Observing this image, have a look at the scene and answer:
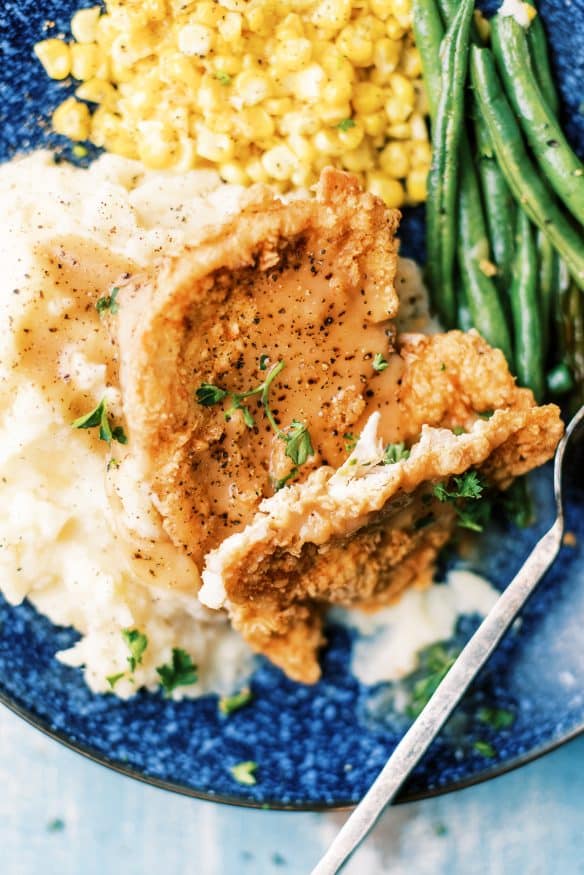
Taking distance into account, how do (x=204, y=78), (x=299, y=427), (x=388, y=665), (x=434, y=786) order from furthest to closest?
(x=388, y=665) < (x=434, y=786) < (x=204, y=78) < (x=299, y=427)

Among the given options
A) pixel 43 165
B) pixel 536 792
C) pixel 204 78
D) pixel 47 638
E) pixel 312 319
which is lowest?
pixel 536 792

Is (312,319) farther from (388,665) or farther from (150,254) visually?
(388,665)

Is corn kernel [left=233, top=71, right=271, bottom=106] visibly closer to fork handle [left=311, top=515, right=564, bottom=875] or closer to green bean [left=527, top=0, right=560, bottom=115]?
green bean [left=527, top=0, right=560, bottom=115]

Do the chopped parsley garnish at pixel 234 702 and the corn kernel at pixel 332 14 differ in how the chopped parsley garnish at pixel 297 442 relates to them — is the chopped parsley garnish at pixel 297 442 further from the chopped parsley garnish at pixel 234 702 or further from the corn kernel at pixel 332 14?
the corn kernel at pixel 332 14

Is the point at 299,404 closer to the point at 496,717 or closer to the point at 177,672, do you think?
the point at 177,672

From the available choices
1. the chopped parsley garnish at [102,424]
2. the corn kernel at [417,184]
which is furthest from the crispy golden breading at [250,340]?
Result: the corn kernel at [417,184]

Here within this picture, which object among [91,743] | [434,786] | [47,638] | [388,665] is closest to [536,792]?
[434,786]

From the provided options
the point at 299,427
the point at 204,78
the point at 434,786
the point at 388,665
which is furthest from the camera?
the point at 388,665
